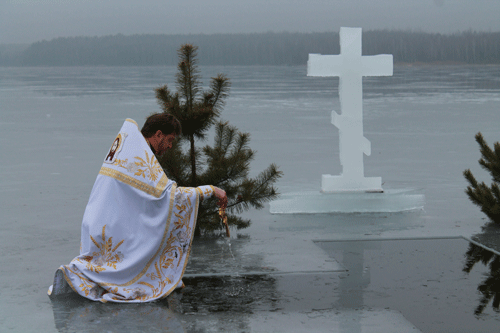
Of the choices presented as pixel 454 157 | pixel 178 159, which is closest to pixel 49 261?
pixel 178 159

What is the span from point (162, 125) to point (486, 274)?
8.53 feet

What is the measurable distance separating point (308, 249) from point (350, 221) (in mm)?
1642

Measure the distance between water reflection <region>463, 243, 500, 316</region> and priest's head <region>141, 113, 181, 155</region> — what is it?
228 centimetres

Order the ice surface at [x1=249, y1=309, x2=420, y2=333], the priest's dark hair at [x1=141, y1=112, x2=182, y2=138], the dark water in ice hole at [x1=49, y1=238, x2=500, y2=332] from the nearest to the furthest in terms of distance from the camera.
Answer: the ice surface at [x1=249, y1=309, x2=420, y2=333], the dark water in ice hole at [x1=49, y1=238, x2=500, y2=332], the priest's dark hair at [x1=141, y1=112, x2=182, y2=138]

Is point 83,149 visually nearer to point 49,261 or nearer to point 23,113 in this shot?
point 49,261

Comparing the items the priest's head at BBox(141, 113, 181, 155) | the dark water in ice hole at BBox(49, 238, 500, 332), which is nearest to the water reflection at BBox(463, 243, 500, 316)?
the dark water in ice hole at BBox(49, 238, 500, 332)

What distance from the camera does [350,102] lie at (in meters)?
8.43

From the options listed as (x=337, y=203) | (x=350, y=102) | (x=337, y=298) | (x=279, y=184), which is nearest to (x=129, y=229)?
(x=337, y=298)

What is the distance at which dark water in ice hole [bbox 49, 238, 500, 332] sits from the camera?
178 inches

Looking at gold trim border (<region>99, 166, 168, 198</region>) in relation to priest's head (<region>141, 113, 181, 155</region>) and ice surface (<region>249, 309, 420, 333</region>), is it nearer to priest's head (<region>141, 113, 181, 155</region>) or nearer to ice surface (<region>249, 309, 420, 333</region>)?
priest's head (<region>141, 113, 181, 155</region>)

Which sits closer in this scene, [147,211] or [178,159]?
[147,211]

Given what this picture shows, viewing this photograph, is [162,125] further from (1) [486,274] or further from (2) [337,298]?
(1) [486,274]

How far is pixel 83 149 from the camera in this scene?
15352 millimetres

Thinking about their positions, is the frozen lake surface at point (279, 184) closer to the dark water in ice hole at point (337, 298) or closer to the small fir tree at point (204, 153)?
the dark water in ice hole at point (337, 298)
